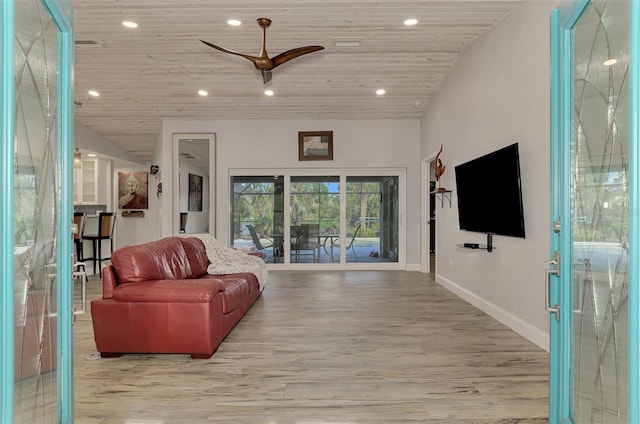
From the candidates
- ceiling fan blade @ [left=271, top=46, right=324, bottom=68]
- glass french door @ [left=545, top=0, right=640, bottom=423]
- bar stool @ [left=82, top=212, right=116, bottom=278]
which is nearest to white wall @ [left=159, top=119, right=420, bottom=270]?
bar stool @ [left=82, top=212, right=116, bottom=278]

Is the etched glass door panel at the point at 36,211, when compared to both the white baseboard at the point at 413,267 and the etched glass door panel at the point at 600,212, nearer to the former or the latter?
the etched glass door panel at the point at 600,212

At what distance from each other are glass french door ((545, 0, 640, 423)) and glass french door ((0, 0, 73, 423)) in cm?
177

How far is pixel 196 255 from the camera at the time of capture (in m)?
4.53

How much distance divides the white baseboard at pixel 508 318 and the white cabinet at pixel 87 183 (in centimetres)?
769

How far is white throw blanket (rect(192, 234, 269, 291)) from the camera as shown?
15.2ft

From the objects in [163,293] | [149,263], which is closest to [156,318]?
[163,293]

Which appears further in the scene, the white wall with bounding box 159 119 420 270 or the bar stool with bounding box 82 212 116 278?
the white wall with bounding box 159 119 420 270

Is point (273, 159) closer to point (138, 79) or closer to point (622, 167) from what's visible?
point (138, 79)

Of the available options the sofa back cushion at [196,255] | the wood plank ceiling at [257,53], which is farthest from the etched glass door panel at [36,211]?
the wood plank ceiling at [257,53]

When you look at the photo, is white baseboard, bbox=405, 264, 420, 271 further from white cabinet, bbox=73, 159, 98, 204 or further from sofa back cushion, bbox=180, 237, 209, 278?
white cabinet, bbox=73, 159, 98, 204

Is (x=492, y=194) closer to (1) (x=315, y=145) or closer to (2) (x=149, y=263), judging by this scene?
(2) (x=149, y=263)

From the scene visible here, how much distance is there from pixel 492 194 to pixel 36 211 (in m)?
3.86

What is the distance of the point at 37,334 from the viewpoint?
1.37 metres

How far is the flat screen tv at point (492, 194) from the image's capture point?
3.63m
